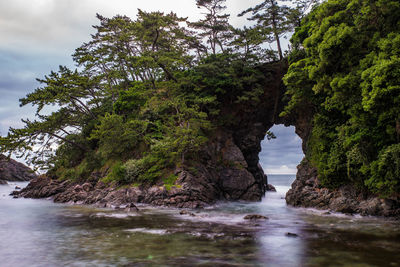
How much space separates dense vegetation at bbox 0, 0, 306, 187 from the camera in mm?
21531

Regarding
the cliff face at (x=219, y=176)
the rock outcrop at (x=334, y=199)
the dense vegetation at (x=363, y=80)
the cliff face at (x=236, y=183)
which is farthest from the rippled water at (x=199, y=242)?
the cliff face at (x=219, y=176)

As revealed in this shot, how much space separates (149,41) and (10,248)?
22.2 m

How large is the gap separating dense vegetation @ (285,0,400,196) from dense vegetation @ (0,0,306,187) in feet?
29.4

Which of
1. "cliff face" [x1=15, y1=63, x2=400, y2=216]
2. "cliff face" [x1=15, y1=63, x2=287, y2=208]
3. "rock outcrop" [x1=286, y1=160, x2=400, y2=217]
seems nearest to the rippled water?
"rock outcrop" [x1=286, y1=160, x2=400, y2=217]

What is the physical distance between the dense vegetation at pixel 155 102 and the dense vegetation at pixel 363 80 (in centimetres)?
897

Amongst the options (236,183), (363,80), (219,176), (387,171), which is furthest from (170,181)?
(363,80)

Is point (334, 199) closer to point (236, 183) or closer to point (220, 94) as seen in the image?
point (236, 183)

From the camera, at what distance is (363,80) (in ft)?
39.7

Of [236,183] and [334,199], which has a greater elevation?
[236,183]

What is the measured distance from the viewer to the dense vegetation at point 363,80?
36.0 ft

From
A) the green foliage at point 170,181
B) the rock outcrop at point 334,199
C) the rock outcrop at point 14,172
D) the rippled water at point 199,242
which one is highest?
→ the rock outcrop at point 14,172

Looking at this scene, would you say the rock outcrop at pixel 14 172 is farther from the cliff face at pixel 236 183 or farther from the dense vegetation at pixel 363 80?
the dense vegetation at pixel 363 80

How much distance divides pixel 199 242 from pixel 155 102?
17.9 m

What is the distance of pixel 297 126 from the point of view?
2361cm
